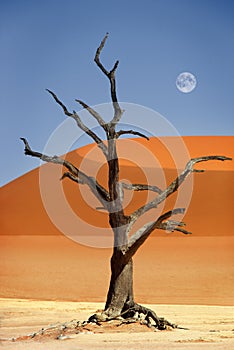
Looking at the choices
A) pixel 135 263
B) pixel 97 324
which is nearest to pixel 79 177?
pixel 97 324

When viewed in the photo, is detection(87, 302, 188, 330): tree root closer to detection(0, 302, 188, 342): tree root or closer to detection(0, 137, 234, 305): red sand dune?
detection(0, 302, 188, 342): tree root

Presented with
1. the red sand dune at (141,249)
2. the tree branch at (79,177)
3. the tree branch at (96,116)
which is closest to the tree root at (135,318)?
the tree branch at (79,177)

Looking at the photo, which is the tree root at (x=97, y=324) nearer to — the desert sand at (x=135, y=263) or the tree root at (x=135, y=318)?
the tree root at (x=135, y=318)

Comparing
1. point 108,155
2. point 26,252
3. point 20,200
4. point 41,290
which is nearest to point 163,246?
point 26,252

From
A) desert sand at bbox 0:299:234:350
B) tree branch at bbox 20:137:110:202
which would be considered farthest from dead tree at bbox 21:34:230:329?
desert sand at bbox 0:299:234:350

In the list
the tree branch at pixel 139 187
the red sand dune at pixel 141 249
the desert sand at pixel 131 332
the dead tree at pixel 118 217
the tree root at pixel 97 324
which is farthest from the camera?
the red sand dune at pixel 141 249

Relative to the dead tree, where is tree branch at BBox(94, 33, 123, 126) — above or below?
above

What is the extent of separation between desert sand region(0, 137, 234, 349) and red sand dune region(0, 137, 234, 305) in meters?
0.05

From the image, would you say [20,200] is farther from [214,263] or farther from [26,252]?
[214,263]

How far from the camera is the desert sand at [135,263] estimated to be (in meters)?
11.4

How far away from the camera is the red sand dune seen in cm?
2348

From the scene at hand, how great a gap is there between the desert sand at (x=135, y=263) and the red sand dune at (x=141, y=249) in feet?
0.17

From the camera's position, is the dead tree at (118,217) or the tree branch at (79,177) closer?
the dead tree at (118,217)

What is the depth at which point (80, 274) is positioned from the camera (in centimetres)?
2714
